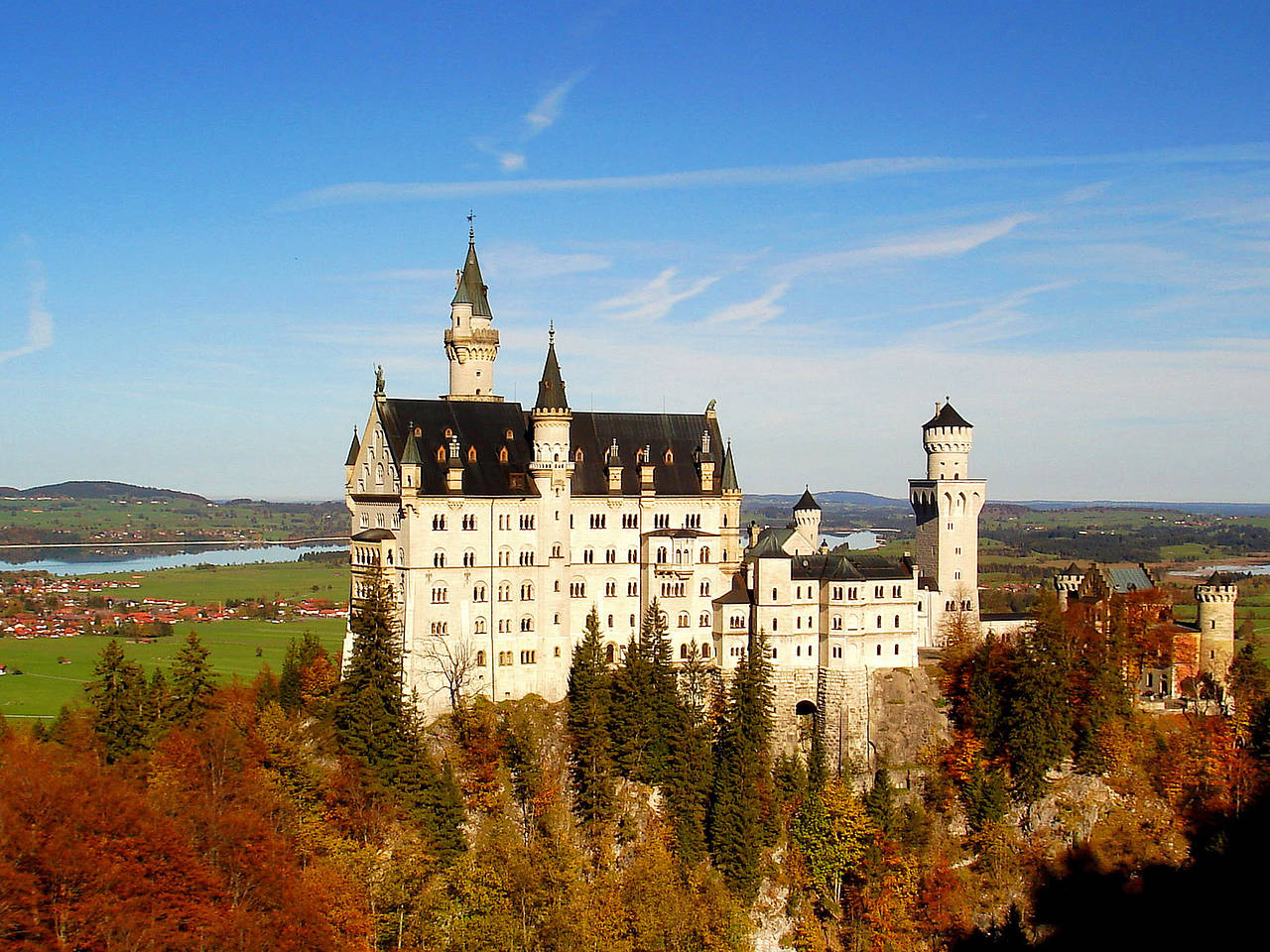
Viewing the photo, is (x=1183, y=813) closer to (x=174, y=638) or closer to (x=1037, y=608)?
(x=1037, y=608)

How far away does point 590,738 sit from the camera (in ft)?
223

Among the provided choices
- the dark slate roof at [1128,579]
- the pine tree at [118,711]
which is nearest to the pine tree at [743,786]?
the pine tree at [118,711]

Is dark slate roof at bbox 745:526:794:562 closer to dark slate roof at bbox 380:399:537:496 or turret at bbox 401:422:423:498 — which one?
dark slate roof at bbox 380:399:537:496

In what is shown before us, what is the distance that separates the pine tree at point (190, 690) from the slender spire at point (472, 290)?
27064mm

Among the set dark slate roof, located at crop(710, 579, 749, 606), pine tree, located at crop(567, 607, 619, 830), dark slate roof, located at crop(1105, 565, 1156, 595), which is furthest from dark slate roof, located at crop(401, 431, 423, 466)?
dark slate roof, located at crop(1105, 565, 1156, 595)

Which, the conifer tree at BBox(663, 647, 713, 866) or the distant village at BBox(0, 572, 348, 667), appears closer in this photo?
the conifer tree at BBox(663, 647, 713, 866)

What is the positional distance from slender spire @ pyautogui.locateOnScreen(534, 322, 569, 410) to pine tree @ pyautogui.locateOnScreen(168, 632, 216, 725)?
23.9 meters

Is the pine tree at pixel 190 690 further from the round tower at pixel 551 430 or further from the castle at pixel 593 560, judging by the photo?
the round tower at pixel 551 430

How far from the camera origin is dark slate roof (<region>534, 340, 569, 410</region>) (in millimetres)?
73744

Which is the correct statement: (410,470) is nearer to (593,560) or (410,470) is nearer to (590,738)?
(593,560)

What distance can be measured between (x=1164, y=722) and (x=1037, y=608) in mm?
10512

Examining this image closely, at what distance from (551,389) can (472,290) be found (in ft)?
39.7

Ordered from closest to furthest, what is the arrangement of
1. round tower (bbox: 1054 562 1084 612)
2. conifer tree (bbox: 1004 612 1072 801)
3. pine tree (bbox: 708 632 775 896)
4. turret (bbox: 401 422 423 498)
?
pine tree (bbox: 708 632 775 896), turret (bbox: 401 422 423 498), conifer tree (bbox: 1004 612 1072 801), round tower (bbox: 1054 562 1084 612)

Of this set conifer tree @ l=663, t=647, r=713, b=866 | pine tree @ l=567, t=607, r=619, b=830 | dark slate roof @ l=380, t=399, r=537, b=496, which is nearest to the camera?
conifer tree @ l=663, t=647, r=713, b=866
